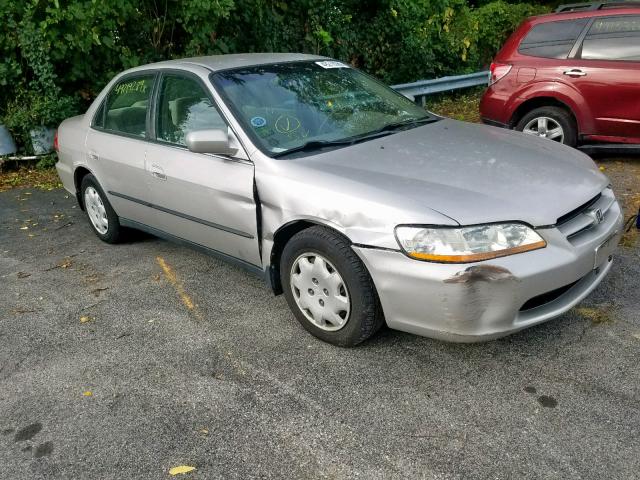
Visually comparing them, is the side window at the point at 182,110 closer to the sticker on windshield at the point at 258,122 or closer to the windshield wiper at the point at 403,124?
the sticker on windshield at the point at 258,122

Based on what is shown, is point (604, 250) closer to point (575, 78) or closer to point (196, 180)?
point (196, 180)

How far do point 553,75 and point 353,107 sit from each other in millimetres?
3526

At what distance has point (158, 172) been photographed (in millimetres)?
4359

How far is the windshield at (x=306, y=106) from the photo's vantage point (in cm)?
382

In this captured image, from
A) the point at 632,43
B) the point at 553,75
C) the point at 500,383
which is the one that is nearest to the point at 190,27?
the point at 553,75

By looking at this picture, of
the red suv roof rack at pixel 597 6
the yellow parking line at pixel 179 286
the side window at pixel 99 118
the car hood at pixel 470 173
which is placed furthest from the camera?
the red suv roof rack at pixel 597 6

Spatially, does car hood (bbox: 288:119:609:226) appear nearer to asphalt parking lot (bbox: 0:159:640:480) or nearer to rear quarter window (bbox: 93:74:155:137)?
asphalt parking lot (bbox: 0:159:640:480)

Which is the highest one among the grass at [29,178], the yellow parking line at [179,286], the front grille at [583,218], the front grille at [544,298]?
the front grille at [583,218]

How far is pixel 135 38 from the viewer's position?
9055mm

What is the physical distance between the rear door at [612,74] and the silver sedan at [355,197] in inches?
111

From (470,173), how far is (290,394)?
1.51 m

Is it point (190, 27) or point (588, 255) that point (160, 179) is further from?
point (190, 27)

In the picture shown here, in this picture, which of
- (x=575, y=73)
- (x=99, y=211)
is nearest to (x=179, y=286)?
(x=99, y=211)

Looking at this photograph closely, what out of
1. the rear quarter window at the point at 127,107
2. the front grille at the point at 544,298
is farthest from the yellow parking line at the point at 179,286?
the front grille at the point at 544,298
